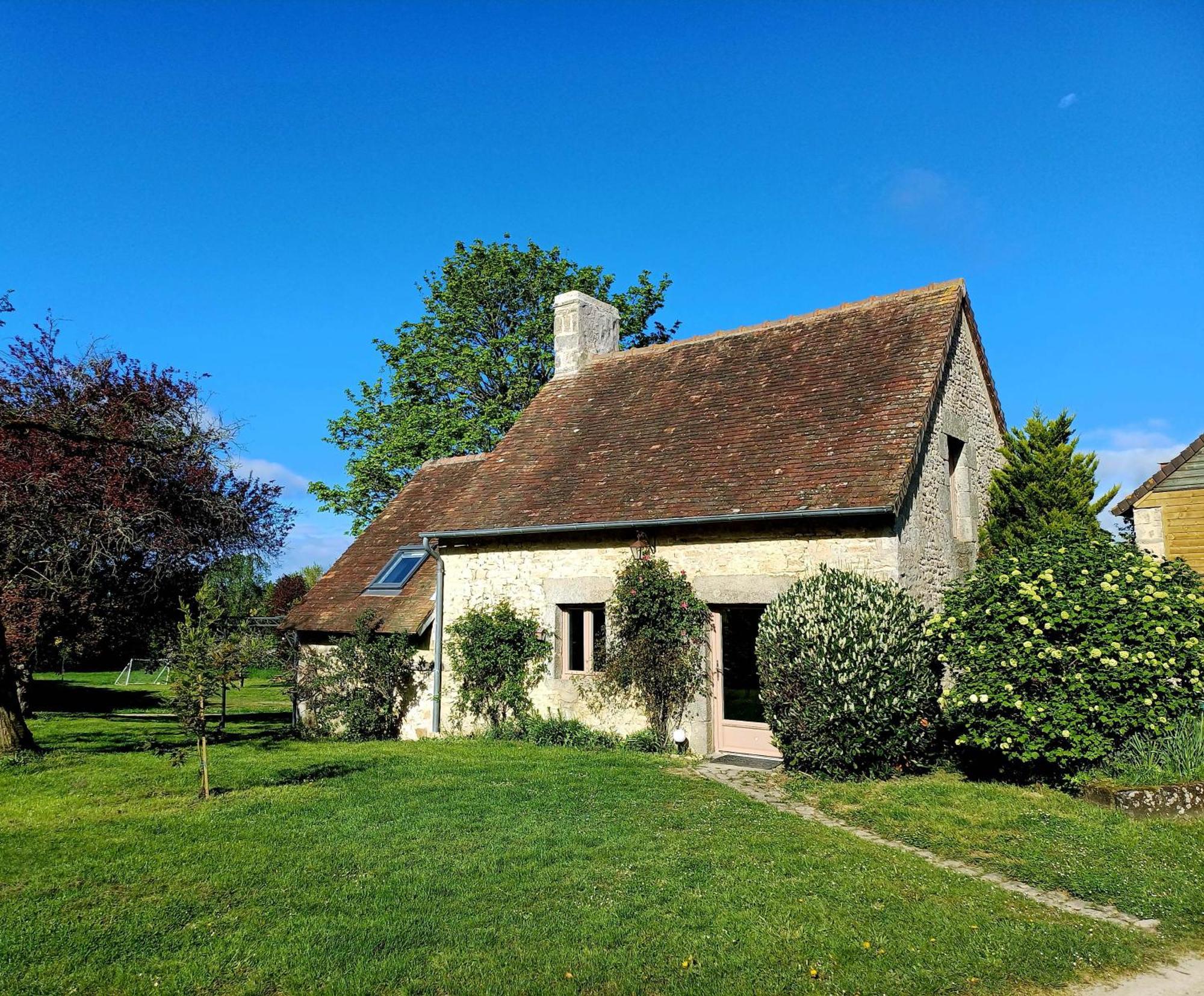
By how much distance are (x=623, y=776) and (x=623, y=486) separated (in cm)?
471

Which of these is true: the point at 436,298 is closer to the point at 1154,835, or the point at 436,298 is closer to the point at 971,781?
→ the point at 971,781

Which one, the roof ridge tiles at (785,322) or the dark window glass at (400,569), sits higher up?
the roof ridge tiles at (785,322)

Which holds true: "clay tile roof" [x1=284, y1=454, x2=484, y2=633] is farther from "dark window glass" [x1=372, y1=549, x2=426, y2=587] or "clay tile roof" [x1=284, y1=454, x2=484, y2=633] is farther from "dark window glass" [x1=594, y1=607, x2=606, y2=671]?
"dark window glass" [x1=594, y1=607, x2=606, y2=671]

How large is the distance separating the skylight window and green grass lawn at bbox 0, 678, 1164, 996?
6.42m

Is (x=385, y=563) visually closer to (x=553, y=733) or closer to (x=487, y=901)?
(x=553, y=733)

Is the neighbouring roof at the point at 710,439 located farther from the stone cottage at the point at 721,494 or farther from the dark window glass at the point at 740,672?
the dark window glass at the point at 740,672

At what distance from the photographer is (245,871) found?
6219 millimetres

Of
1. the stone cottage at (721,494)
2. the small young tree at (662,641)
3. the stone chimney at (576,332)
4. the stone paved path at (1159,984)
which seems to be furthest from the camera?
the stone chimney at (576,332)

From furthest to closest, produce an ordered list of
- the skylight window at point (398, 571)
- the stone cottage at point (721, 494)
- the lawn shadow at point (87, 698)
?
the lawn shadow at point (87, 698) < the skylight window at point (398, 571) < the stone cottage at point (721, 494)

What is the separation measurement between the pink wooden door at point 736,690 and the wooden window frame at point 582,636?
1.97 m

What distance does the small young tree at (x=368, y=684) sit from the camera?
14.1m

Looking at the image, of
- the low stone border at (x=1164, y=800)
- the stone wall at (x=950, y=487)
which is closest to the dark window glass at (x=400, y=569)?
the stone wall at (x=950, y=487)

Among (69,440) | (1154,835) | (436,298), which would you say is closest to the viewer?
(1154,835)

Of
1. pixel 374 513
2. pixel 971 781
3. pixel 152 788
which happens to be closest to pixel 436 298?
pixel 374 513
